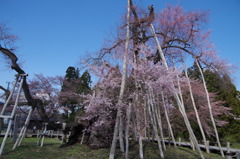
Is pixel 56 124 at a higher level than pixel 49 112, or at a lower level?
lower

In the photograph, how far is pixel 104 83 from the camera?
8086 millimetres

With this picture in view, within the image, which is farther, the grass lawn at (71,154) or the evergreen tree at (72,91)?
the evergreen tree at (72,91)

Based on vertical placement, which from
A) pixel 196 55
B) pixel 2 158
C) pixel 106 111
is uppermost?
pixel 196 55

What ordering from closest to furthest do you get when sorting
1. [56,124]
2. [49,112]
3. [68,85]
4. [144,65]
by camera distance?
[144,65] < [56,124] < [49,112] < [68,85]

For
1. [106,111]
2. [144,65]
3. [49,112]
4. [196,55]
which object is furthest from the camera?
[49,112]

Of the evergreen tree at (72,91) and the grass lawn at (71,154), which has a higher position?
the evergreen tree at (72,91)

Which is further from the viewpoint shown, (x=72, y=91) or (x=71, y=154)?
(x=72, y=91)

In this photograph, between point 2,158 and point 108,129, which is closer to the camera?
point 2,158

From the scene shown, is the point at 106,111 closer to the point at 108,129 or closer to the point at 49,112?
the point at 108,129

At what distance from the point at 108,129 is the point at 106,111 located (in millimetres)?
1479

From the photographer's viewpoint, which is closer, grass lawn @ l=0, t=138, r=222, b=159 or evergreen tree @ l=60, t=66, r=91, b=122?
grass lawn @ l=0, t=138, r=222, b=159

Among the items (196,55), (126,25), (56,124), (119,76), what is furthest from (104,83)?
(196,55)

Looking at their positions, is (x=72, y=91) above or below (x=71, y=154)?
above

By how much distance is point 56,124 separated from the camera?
407 inches
